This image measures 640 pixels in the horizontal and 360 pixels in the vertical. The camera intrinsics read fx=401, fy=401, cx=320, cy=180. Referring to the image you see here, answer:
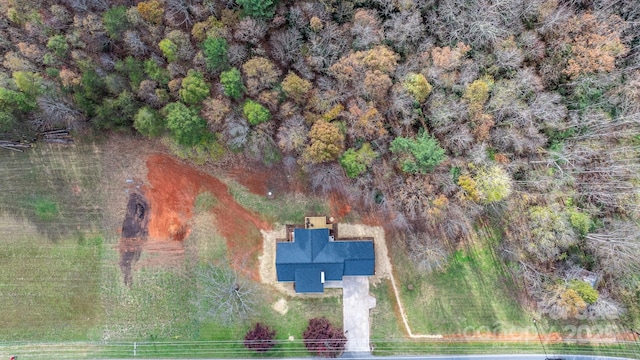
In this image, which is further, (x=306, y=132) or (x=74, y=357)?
(x=74, y=357)

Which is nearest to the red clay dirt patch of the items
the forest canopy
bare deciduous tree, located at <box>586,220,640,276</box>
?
the forest canopy

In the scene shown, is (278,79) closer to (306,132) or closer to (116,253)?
(306,132)

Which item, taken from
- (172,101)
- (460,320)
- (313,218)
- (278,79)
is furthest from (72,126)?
(460,320)

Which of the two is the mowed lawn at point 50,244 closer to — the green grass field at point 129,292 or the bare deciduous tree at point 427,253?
the green grass field at point 129,292

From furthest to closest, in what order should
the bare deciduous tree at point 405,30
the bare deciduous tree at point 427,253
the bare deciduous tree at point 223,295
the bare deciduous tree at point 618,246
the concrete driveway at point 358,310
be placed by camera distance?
the concrete driveway at point 358,310, the bare deciduous tree at point 223,295, the bare deciduous tree at point 427,253, the bare deciduous tree at point 618,246, the bare deciduous tree at point 405,30

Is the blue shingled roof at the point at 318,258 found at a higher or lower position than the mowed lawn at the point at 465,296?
higher

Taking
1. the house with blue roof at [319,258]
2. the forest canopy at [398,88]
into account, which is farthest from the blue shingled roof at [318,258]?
the forest canopy at [398,88]

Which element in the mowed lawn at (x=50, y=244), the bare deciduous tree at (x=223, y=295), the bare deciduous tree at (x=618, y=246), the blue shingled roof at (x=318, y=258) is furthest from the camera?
the mowed lawn at (x=50, y=244)

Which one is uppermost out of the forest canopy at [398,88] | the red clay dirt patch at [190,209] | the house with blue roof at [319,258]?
the forest canopy at [398,88]

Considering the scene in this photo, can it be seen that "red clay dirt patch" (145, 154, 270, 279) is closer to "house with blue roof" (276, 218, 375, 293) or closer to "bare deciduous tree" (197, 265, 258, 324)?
"bare deciduous tree" (197, 265, 258, 324)
